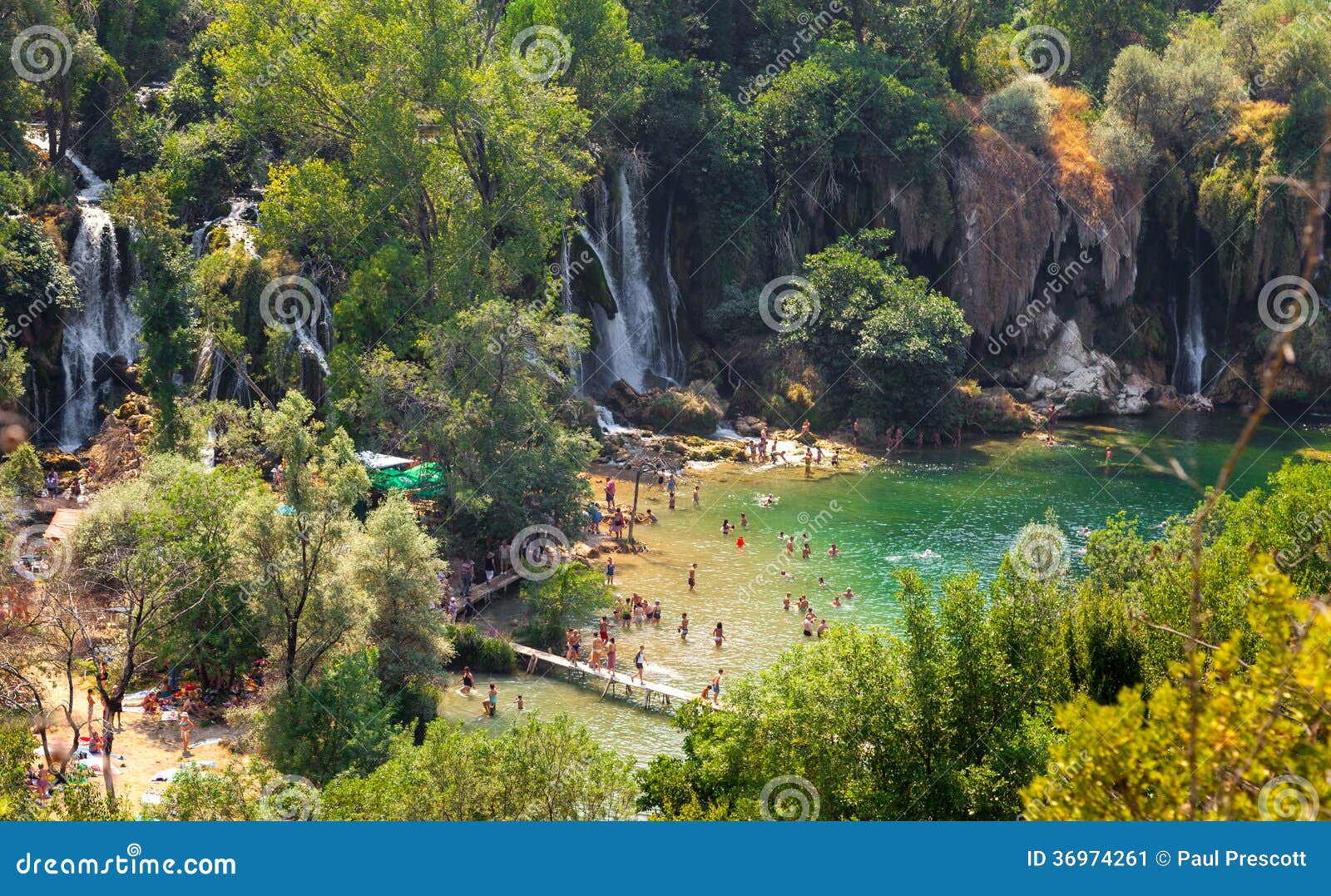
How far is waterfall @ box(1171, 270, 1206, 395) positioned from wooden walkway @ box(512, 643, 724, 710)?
4210cm

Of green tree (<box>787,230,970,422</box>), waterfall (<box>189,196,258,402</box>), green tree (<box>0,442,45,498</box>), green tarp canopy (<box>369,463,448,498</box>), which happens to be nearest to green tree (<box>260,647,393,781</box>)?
green tarp canopy (<box>369,463,448,498</box>)

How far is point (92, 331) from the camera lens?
40156 millimetres

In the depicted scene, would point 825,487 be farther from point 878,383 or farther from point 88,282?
point 88,282

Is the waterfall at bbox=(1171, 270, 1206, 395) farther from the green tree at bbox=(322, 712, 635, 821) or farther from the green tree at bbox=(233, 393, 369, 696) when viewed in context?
the green tree at bbox=(322, 712, 635, 821)

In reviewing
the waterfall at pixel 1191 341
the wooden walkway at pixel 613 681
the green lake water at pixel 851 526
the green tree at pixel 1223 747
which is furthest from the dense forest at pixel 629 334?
the green lake water at pixel 851 526

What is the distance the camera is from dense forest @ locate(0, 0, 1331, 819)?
17750mm

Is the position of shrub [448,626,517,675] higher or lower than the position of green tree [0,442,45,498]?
lower

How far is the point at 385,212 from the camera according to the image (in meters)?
41.5

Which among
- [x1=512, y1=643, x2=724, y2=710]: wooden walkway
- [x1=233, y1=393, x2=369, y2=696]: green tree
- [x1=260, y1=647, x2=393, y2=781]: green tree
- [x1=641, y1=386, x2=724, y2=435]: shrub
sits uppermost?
[x1=641, y1=386, x2=724, y2=435]: shrub

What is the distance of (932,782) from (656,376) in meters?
38.1

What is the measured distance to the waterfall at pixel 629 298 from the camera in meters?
53.0

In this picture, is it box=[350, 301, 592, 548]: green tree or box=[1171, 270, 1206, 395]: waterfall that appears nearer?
box=[350, 301, 592, 548]: green tree

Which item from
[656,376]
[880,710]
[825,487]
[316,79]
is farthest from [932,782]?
[656,376]

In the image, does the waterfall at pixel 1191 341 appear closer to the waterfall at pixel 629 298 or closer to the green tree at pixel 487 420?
the waterfall at pixel 629 298
